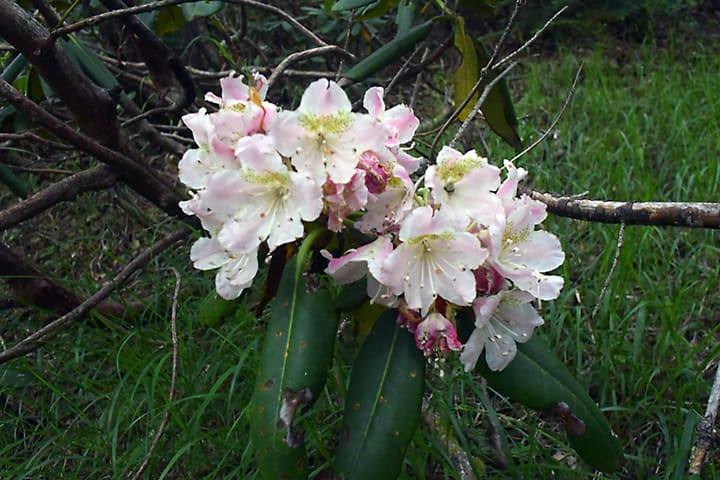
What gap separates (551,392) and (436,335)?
0.77 ft

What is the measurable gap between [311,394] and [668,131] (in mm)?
2631

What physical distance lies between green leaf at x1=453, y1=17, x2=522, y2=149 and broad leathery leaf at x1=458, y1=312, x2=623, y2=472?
2.34 feet

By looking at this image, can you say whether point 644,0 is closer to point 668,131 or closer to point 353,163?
point 668,131

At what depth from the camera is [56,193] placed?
1.48m

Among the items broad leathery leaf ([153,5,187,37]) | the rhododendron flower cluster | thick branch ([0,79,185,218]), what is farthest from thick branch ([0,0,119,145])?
the rhododendron flower cluster

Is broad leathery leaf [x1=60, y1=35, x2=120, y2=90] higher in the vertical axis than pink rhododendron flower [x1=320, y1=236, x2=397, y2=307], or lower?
lower

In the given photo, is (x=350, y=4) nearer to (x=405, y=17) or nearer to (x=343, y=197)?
(x=405, y=17)

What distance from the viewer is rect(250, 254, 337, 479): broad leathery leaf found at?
0.82 metres

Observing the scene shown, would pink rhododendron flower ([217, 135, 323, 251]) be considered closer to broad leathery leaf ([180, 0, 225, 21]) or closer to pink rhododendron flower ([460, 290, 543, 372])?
pink rhododendron flower ([460, 290, 543, 372])

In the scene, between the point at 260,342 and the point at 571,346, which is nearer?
the point at 260,342

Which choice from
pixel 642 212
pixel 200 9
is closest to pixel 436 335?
pixel 642 212

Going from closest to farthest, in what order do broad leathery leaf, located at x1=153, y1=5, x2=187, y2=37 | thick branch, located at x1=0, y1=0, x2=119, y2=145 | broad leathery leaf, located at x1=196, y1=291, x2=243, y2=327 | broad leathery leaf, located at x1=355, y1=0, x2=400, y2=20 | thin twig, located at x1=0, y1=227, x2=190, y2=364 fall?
1. broad leathery leaf, located at x1=196, y1=291, x2=243, y2=327
2. thick branch, located at x1=0, y1=0, x2=119, y2=145
3. thin twig, located at x1=0, y1=227, x2=190, y2=364
4. broad leathery leaf, located at x1=355, y1=0, x2=400, y2=20
5. broad leathery leaf, located at x1=153, y1=5, x2=187, y2=37

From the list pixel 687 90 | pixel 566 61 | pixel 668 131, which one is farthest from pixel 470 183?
pixel 566 61

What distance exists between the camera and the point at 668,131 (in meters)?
2.97
